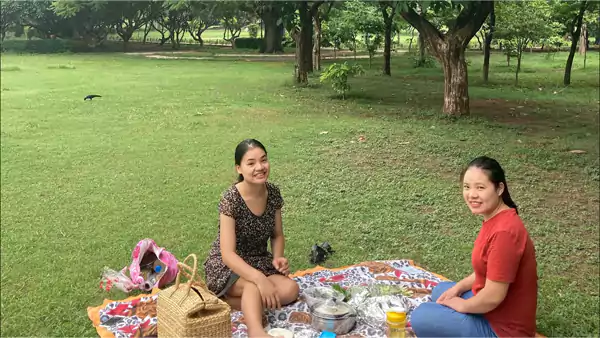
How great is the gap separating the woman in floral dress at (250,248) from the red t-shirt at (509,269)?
1.12 m

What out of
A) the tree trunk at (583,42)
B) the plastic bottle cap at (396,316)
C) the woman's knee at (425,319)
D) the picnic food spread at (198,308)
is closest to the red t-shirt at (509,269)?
the woman's knee at (425,319)

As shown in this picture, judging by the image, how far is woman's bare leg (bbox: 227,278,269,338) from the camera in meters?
3.12

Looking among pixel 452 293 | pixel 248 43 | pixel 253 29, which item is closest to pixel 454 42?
pixel 452 293

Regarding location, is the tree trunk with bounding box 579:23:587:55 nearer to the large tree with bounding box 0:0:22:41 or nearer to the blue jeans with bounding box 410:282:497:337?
the large tree with bounding box 0:0:22:41

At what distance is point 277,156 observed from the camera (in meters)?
7.59

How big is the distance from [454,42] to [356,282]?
6.82 metres

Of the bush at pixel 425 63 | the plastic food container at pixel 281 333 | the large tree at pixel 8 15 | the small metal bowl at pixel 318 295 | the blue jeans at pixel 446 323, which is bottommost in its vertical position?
the plastic food container at pixel 281 333

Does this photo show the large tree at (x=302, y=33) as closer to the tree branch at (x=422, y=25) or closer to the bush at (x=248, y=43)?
→ the tree branch at (x=422, y=25)

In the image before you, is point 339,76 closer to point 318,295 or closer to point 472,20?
point 472,20

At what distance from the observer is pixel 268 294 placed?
10.9 feet

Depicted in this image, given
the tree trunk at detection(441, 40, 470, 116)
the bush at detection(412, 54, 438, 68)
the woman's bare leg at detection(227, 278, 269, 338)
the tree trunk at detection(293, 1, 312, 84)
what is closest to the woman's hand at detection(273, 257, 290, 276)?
the woman's bare leg at detection(227, 278, 269, 338)

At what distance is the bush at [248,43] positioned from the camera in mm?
38703

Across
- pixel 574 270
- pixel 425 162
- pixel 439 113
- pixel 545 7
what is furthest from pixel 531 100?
pixel 574 270

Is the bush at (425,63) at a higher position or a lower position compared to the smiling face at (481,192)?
higher
